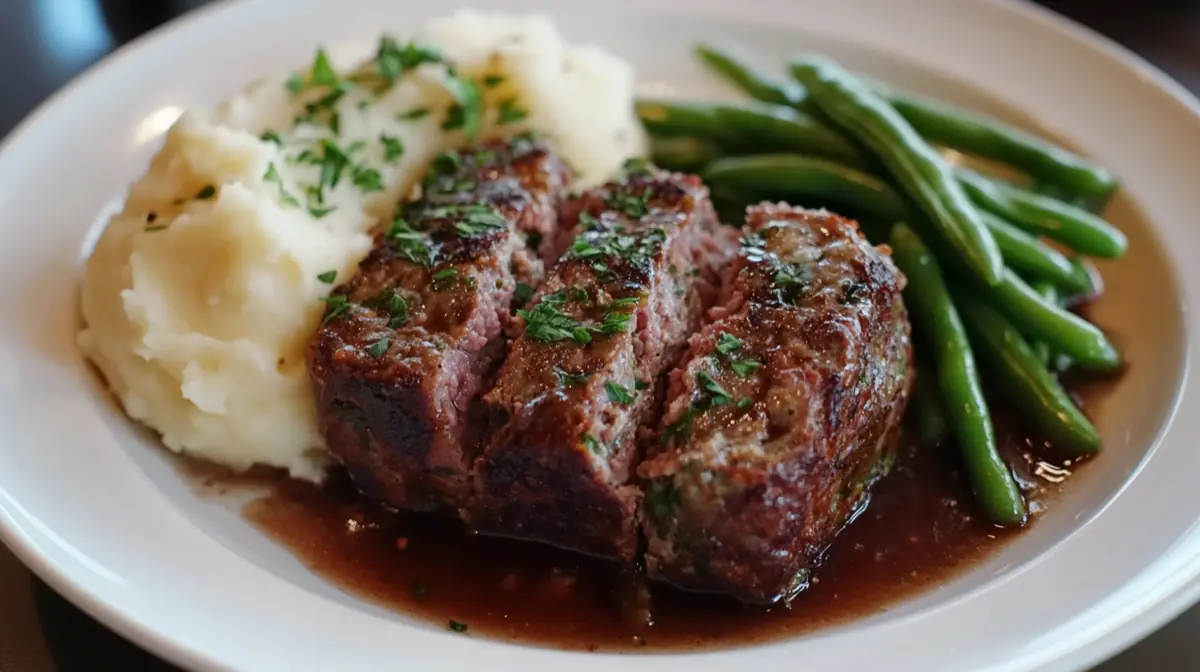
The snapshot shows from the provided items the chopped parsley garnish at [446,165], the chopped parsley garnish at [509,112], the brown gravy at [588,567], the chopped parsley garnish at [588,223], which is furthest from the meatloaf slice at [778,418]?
the chopped parsley garnish at [509,112]

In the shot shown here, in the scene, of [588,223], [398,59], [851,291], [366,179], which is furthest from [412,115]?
[851,291]

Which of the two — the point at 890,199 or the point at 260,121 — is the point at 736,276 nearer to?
the point at 890,199

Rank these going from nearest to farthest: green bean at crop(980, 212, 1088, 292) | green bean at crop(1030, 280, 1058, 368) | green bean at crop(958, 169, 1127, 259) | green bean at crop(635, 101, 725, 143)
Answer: green bean at crop(1030, 280, 1058, 368) → green bean at crop(980, 212, 1088, 292) → green bean at crop(958, 169, 1127, 259) → green bean at crop(635, 101, 725, 143)

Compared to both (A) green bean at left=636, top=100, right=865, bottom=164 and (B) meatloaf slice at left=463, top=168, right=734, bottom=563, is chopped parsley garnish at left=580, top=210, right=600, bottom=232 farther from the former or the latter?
(A) green bean at left=636, top=100, right=865, bottom=164

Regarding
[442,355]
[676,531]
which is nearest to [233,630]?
[442,355]

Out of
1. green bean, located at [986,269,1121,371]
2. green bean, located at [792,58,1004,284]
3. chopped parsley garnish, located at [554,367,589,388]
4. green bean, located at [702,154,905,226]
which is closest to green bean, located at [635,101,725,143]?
green bean, located at [702,154,905,226]
